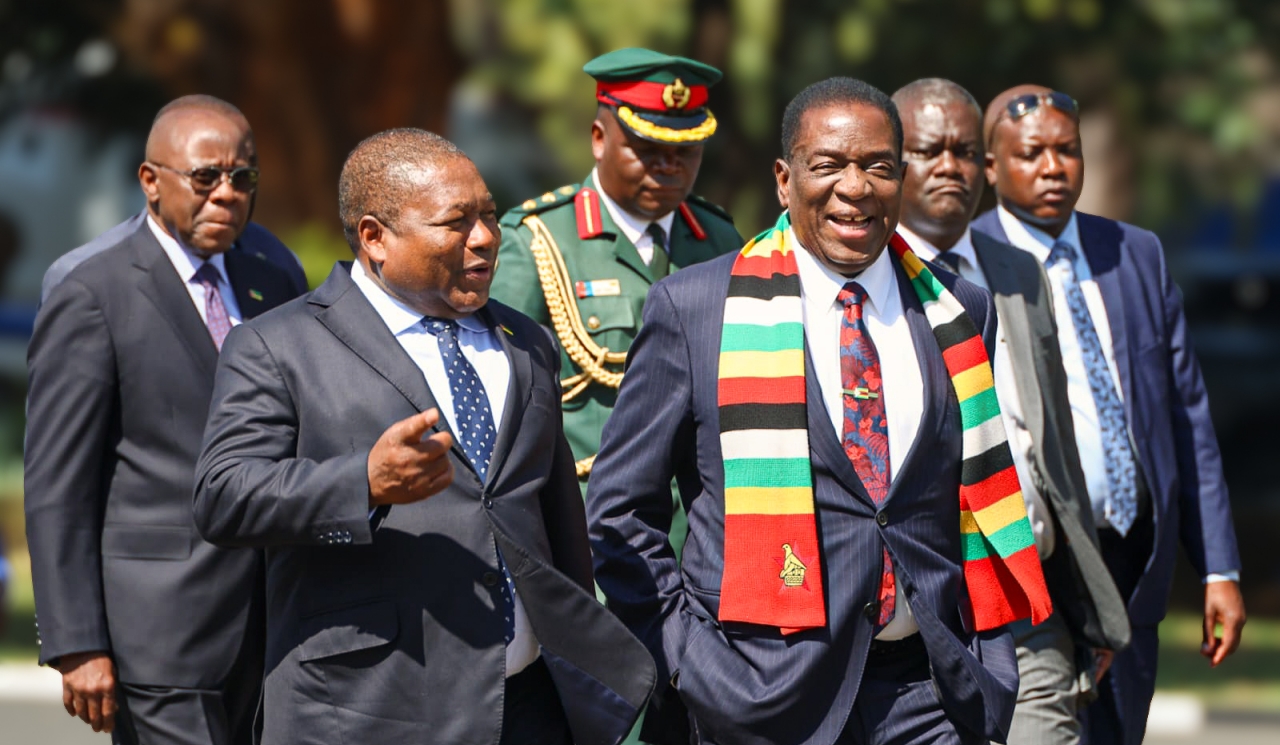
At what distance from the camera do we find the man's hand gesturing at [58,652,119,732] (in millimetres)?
4809

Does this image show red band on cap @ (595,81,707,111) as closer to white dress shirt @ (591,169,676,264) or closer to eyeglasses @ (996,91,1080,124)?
white dress shirt @ (591,169,676,264)

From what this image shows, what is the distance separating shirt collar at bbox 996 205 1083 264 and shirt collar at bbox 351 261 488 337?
7.20ft

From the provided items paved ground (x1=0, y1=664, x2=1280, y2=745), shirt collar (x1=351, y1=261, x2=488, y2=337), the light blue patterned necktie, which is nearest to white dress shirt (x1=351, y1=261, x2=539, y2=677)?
shirt collar (x1=351, y1=261, x2=488, y2=337)

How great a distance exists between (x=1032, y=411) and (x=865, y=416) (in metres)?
1.20

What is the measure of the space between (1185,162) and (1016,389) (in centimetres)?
782

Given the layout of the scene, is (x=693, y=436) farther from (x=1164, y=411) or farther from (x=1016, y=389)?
(x=1164, y=411)

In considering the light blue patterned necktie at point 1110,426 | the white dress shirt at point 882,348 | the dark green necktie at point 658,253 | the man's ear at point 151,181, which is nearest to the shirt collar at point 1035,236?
the light blue patterned necktie at point 1110,426

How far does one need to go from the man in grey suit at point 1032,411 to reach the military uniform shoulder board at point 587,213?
91cm

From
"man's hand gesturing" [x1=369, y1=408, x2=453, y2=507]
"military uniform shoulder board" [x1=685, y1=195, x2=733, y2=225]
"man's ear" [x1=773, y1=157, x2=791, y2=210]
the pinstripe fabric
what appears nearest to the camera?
"man's hand gesturing" [x1=369, y1=408, x2=453, y2=507]

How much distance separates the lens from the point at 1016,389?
5062 mm

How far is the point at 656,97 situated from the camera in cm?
553

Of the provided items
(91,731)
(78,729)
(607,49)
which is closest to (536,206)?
(78,729)

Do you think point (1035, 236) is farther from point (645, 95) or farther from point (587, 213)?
point (587, 213)

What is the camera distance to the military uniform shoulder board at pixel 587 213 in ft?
18.4
